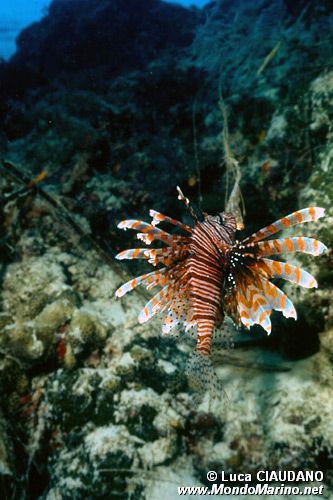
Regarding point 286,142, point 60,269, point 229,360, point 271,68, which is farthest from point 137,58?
point 229,360

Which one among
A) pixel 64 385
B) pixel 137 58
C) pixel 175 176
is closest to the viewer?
pixel 64 385

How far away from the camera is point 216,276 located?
206 centimetres

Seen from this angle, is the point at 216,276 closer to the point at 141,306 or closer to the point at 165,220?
the point at 165,220

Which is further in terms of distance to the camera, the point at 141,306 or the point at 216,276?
the point at 141,306

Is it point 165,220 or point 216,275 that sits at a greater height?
point 165,220

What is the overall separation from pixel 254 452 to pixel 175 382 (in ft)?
2.99

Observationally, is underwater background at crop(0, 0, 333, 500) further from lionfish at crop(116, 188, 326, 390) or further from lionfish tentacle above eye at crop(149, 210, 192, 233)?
lionfish tentacle above eye at crop(149, 210, 192, 233)

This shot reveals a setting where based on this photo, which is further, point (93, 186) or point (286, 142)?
point (93, 186)

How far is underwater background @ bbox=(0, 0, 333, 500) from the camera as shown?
9.32 ft

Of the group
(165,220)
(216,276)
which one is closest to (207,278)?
(216,276)

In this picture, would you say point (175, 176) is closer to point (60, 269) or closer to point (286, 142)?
point (286, 142)

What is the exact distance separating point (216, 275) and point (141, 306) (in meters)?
1.98

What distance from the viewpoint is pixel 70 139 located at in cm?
622

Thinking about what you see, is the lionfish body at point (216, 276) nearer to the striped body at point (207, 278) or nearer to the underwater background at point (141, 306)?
the striped body at point (207, 278)
